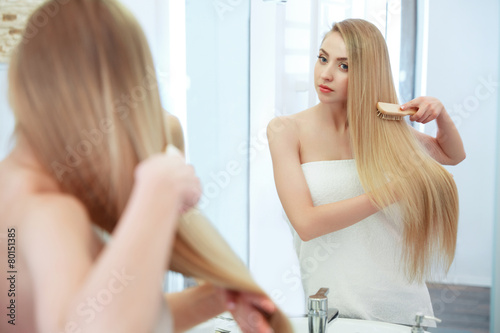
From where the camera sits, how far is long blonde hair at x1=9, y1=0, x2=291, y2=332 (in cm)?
33

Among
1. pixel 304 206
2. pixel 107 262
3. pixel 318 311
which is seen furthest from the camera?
pixel 304 206

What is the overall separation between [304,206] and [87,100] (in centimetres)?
49

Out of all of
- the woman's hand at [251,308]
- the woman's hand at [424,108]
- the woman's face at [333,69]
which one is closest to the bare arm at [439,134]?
the woman's hand at [424,108]

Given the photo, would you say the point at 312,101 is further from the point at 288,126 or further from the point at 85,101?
the point at 85,101

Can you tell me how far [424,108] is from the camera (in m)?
0.80

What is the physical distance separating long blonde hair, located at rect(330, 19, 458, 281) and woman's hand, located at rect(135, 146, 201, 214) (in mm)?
495

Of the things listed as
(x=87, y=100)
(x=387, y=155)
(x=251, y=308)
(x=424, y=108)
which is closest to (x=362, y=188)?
(x=387, y=155)

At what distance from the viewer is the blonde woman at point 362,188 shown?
763mm

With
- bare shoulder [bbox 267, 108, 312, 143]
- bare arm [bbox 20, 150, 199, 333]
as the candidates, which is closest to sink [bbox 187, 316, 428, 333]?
bare shoulder [bbox 267, 108, 312, 143]

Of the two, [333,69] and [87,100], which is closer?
[87,100]

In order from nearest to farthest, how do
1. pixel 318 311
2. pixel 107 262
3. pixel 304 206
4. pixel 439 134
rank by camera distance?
pixel 107 262, pixel 318 311, pixel 304 206, pixel 439 134

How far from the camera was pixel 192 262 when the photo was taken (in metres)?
0.36

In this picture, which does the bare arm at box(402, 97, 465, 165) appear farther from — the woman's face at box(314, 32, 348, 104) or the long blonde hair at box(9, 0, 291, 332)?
the long blonde hair at box(9, 0, 291, 332)

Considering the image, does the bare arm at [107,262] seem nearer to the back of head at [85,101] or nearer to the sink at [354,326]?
the back of head at [85,101]
